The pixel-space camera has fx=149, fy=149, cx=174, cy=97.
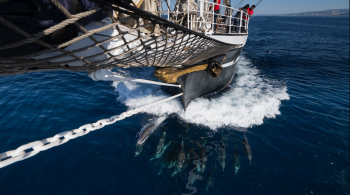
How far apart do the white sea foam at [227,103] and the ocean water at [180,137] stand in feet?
0.16

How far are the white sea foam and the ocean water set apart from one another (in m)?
0.05

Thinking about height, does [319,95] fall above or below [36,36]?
below

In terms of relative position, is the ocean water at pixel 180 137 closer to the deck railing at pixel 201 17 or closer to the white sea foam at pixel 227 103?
the white sea foam at pixel 227 103

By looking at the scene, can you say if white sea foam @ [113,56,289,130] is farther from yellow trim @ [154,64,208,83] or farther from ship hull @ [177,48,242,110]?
yellow trim @ [154,64,208,83]

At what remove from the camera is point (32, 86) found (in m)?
8.95

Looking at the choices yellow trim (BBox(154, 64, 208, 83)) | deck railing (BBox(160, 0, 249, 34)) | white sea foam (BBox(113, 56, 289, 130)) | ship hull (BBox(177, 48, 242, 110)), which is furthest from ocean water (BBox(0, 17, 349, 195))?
deck railing (BBox(160, 0, 249, 34))

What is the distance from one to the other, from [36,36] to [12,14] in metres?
0.20

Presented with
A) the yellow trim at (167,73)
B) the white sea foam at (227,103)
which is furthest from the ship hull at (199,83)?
the yellow trim at (167,73)

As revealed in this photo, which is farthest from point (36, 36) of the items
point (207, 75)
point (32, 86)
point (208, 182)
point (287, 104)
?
point (32, 86)

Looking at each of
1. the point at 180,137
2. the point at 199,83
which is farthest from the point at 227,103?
the point at 180,137

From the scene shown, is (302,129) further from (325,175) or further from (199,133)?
(199,133)

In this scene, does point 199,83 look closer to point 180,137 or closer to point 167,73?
point 167,73

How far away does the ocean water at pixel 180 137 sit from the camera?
402cm

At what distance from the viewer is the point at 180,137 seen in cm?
564
